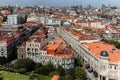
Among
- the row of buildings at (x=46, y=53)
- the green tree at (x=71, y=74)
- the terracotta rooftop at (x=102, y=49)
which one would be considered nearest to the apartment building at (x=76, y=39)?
the terracotta rooftop at (x=102, y=49)

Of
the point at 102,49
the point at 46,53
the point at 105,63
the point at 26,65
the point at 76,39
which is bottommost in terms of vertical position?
the point at 26,65

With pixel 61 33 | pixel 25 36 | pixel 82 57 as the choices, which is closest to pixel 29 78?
pixel 82 57

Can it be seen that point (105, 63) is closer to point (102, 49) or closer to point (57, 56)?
point (102, 49)

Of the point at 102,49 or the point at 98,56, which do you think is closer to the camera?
the point at 98,56

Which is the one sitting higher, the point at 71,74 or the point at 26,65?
the point at 71,74

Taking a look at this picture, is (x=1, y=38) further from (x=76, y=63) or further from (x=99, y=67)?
(x=99, y=67)

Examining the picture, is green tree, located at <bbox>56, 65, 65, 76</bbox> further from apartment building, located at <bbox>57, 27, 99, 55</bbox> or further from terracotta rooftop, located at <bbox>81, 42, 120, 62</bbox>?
apartment building, located at <bbox>57, 27, 99, 55</bbox>

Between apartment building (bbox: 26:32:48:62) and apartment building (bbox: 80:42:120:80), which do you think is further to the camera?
apartment building (bbox: 26:32:48:62)

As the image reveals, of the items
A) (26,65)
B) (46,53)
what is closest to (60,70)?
(26,65)

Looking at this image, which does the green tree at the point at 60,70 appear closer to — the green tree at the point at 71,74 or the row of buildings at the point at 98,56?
the green tree at the point at 71,74

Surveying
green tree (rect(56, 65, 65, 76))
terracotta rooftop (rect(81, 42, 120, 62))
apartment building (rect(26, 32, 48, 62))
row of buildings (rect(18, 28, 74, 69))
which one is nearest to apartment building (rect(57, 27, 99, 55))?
terracotta rooftop (rect(81, 42, 120, 62))

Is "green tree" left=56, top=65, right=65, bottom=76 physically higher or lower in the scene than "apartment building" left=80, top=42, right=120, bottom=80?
lower
